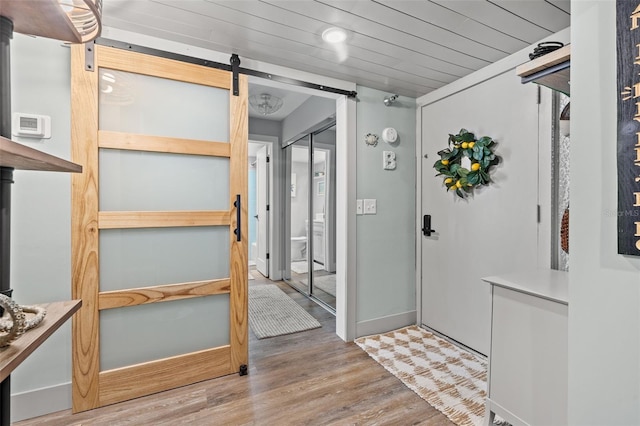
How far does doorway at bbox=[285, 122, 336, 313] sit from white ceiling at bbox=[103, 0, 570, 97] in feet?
4.20

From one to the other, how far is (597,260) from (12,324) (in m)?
1.46

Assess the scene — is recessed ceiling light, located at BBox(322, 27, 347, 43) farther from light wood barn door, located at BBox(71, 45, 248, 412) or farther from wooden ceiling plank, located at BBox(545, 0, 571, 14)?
wooden ceiling plank, located at BBox(545, 0, 571, 14)

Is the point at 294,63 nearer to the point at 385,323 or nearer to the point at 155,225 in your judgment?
the point at 155,225

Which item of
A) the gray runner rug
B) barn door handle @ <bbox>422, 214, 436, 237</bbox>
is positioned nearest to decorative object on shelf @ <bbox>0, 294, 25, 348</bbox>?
the gray runner rug

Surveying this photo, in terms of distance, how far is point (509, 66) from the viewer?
2.07 m

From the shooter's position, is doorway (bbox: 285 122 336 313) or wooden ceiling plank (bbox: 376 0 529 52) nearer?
wooden ceiling plank (bbox: 376 0 529 52)

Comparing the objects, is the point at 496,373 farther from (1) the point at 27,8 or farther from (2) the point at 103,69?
(2) the point at 103,69

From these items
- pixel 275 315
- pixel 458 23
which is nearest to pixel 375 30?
pixel 458 23

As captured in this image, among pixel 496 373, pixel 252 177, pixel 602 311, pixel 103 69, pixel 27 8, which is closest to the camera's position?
pixel 27 8

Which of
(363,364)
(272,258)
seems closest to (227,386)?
(363,364)

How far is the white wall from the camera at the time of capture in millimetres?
794

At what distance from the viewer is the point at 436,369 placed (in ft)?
6.84

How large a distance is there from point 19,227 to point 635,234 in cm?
255

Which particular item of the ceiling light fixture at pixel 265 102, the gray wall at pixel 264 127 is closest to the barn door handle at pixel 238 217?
the ceiling light fixture at pixel 265 102
